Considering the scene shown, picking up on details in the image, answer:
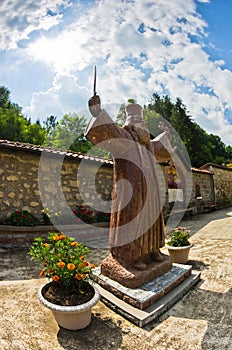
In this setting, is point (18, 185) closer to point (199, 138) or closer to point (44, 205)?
point (44, 205)

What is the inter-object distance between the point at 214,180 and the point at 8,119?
605 inches

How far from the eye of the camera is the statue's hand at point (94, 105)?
260 cm

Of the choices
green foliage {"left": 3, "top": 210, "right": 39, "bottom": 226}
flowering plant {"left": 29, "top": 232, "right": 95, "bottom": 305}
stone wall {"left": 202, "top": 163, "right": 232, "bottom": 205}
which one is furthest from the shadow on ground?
stone wall {"left": 202, "top": 163, "right": 232, "bottom": 205}

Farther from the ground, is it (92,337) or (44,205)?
(44,205)

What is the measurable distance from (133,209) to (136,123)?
1184mm

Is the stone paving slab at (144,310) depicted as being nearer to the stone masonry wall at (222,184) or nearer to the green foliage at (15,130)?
the stone masonry wall at (222,184)

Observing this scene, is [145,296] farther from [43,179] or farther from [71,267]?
[43,179]

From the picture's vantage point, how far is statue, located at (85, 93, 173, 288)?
2910 mm

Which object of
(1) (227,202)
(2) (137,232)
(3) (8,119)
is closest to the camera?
(2) (137,232)

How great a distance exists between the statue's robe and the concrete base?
348 millimetres

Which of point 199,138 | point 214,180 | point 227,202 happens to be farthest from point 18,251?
point 199,138

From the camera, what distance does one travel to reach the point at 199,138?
76.2 ft

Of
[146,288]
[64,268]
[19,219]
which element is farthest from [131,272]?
[19,219]

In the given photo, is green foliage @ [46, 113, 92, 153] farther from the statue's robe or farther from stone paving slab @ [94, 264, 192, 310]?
stone paving slab @ [94, 264, 192, 310]
